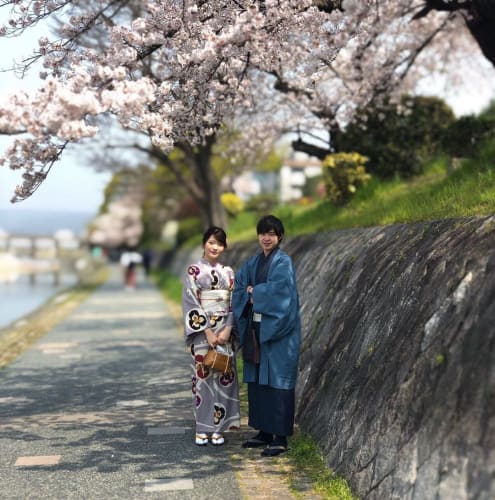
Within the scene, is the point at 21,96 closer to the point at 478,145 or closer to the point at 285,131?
the point at 478,145

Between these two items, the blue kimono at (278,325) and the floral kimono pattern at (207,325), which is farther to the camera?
the floral kimono pattern at (207,325)

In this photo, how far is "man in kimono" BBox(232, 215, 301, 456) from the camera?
21.0ft

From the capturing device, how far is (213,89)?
26.2 ft

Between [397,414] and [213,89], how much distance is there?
4487 mm

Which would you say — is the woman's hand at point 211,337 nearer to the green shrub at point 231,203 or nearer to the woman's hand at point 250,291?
the woman's hand at point 250,291

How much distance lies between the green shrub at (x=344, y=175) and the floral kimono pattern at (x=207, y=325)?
732cm

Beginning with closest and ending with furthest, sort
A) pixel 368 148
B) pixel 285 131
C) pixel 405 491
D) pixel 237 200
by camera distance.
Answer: pixel 405 491
pixel 368 148
pixel 285 131
pixel 237 200

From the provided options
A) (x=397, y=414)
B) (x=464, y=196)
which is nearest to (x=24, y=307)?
(x=464, y=196)

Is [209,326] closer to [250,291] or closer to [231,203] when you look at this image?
[250,291]

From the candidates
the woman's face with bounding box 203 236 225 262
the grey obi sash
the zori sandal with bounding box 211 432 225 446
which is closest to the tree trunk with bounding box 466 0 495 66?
the woman's face with bounding box 203 236 225 262

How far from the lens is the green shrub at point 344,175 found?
13797 millimetres

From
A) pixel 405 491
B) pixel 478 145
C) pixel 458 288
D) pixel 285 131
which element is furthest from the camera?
pixel 285 131

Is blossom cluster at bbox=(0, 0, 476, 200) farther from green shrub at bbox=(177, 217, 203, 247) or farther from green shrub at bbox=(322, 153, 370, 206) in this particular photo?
green shrub at bbox=(177, 217, 203, 247)

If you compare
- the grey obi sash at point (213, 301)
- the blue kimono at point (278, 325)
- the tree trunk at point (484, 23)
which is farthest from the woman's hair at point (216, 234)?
the tree trunk at point (484, 23)
